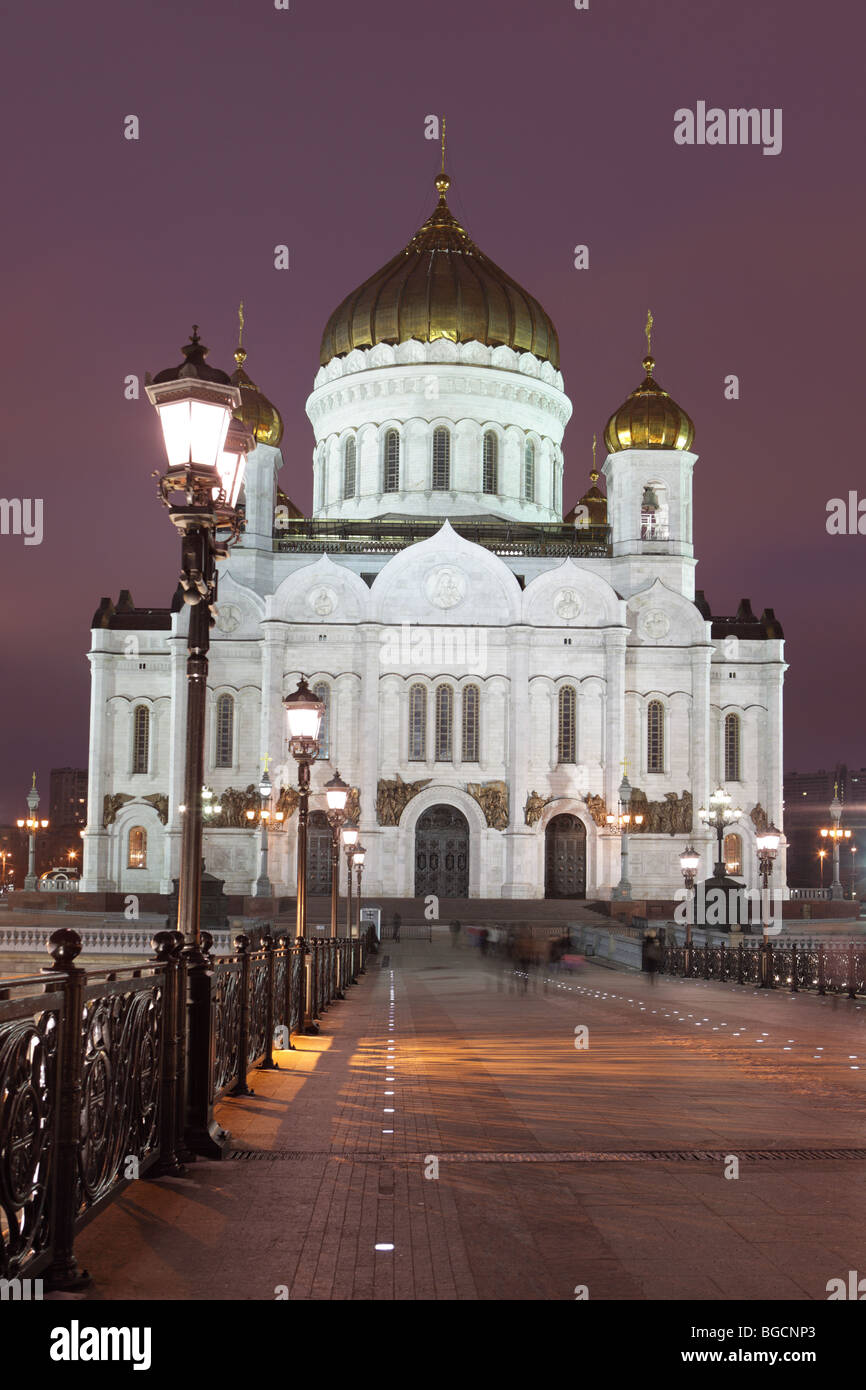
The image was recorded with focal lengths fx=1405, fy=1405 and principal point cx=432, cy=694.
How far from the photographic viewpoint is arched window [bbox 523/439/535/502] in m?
63.0

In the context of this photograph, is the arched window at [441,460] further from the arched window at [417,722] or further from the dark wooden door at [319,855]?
the dark wooden door at [319,855]

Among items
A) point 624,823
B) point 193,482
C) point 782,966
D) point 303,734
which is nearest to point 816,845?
point 624,823

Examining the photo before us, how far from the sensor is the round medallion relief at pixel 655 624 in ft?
186

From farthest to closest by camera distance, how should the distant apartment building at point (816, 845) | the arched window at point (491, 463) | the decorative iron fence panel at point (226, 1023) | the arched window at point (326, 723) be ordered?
the distant apartment building at point (816, 845) < the arched window at point (491, 463) < the arched window at point (326, 723) < the decorative iron fence panel at point (226, 1023)

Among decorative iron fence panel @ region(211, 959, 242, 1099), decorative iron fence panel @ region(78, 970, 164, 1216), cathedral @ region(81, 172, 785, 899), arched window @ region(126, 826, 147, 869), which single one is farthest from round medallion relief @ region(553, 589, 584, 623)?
decorative iron fence panel @ region(78, 970, 164, 1216)

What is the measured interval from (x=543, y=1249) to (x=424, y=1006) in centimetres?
1594

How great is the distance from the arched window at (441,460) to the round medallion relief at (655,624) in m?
10.9

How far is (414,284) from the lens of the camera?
61750 mm

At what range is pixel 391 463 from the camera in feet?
205

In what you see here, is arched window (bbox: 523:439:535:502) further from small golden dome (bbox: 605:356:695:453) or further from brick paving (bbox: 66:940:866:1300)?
brick paving (bbox: 66:940:866:1300)

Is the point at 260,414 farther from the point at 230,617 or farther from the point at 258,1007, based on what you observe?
the point at 258,1007

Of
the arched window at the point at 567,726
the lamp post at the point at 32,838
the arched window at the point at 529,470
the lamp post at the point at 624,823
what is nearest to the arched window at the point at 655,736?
the lamp post at the point at 624,823

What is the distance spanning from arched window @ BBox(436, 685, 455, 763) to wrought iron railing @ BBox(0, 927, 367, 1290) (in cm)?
4451
